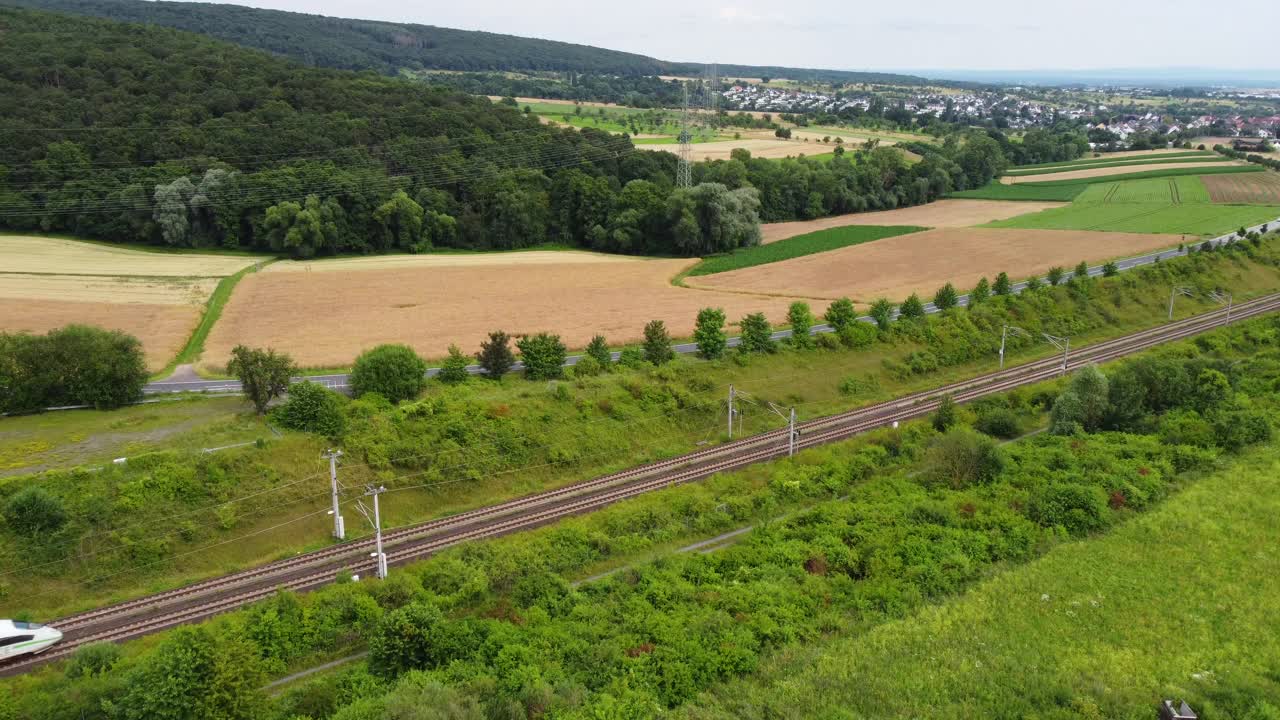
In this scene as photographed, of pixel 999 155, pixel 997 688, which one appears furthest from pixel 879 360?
pixel 999 155

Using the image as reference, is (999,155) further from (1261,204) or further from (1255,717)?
(1255,717)

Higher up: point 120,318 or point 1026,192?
point 1026,192

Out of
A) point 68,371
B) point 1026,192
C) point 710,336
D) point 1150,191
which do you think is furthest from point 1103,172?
point 68,371

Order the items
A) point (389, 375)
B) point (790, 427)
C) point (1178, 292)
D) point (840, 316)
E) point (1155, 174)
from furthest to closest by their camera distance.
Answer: point (1155, 174), point (1178, 292), point (840, 316), point (389, 375), point (790, 427)

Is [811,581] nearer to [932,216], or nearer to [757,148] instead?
[932,216]

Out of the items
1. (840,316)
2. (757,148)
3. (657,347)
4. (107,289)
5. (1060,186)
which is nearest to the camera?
(657,347)

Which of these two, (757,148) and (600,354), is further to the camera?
(757,148)
